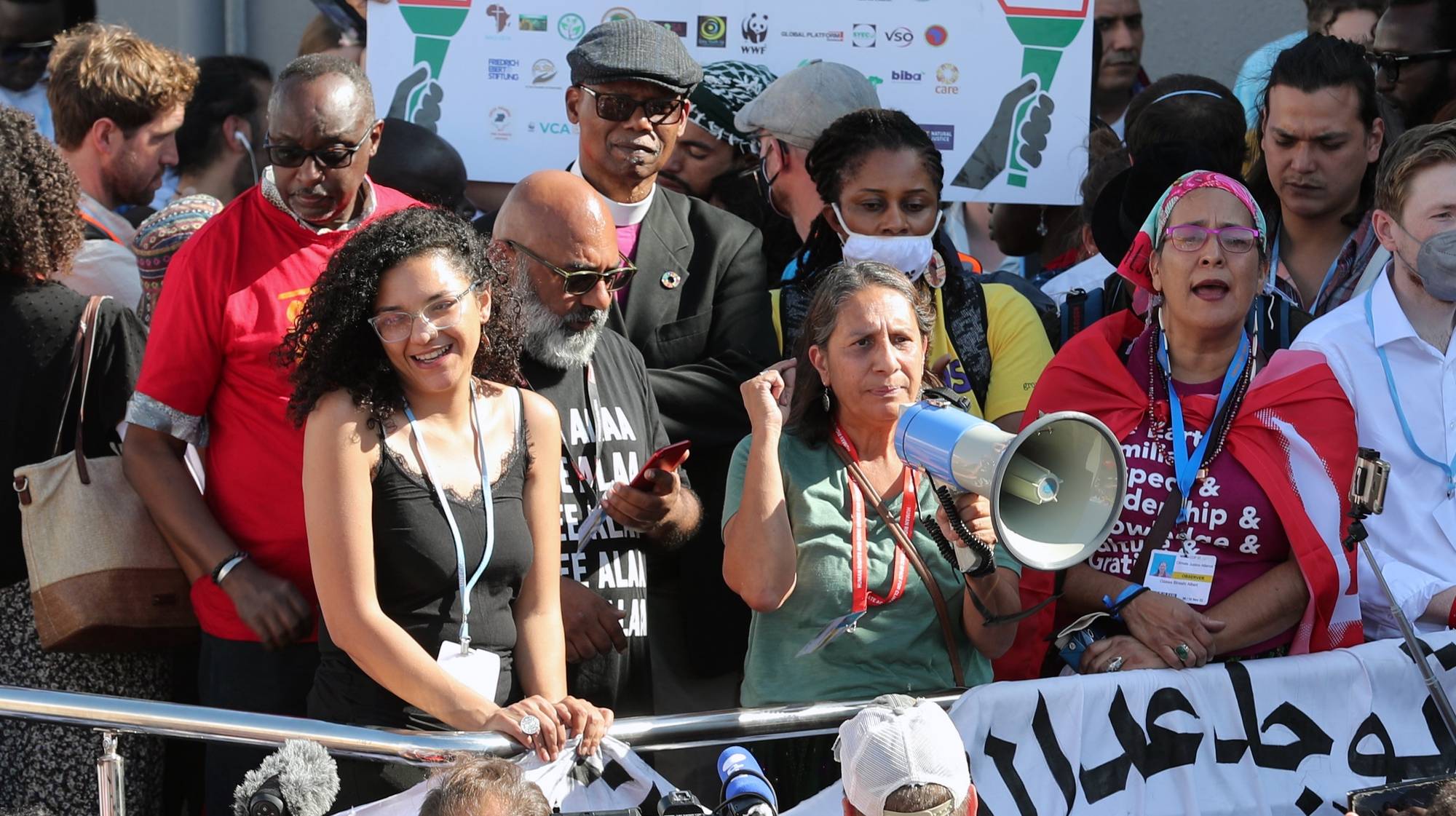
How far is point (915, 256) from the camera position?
14.7 feet

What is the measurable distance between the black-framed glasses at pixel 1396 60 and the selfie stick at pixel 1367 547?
2489 mm

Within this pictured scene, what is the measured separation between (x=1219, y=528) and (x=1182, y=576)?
0.48 feet

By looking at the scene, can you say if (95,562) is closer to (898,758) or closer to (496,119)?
(898,758)

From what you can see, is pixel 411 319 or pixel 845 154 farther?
pixel 845 154

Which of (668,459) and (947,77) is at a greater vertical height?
(947,77)

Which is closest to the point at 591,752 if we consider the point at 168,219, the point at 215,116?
the point at 168,219

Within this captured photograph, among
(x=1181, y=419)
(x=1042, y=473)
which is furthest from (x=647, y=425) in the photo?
(x=1181, y=419)

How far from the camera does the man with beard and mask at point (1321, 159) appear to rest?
4996 millimetres

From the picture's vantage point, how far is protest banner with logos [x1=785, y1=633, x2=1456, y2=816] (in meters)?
3.44

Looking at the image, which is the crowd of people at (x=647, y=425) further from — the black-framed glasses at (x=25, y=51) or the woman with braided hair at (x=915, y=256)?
the black-framed glasses at (x=25, y=51)

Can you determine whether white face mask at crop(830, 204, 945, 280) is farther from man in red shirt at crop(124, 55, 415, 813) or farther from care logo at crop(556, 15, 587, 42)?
care logo at crop(556, 15, 587, 42)

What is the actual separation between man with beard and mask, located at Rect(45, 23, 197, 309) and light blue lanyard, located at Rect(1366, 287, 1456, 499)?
368 cm

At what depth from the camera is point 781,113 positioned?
520 centimetres

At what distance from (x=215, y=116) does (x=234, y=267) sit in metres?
2.30
